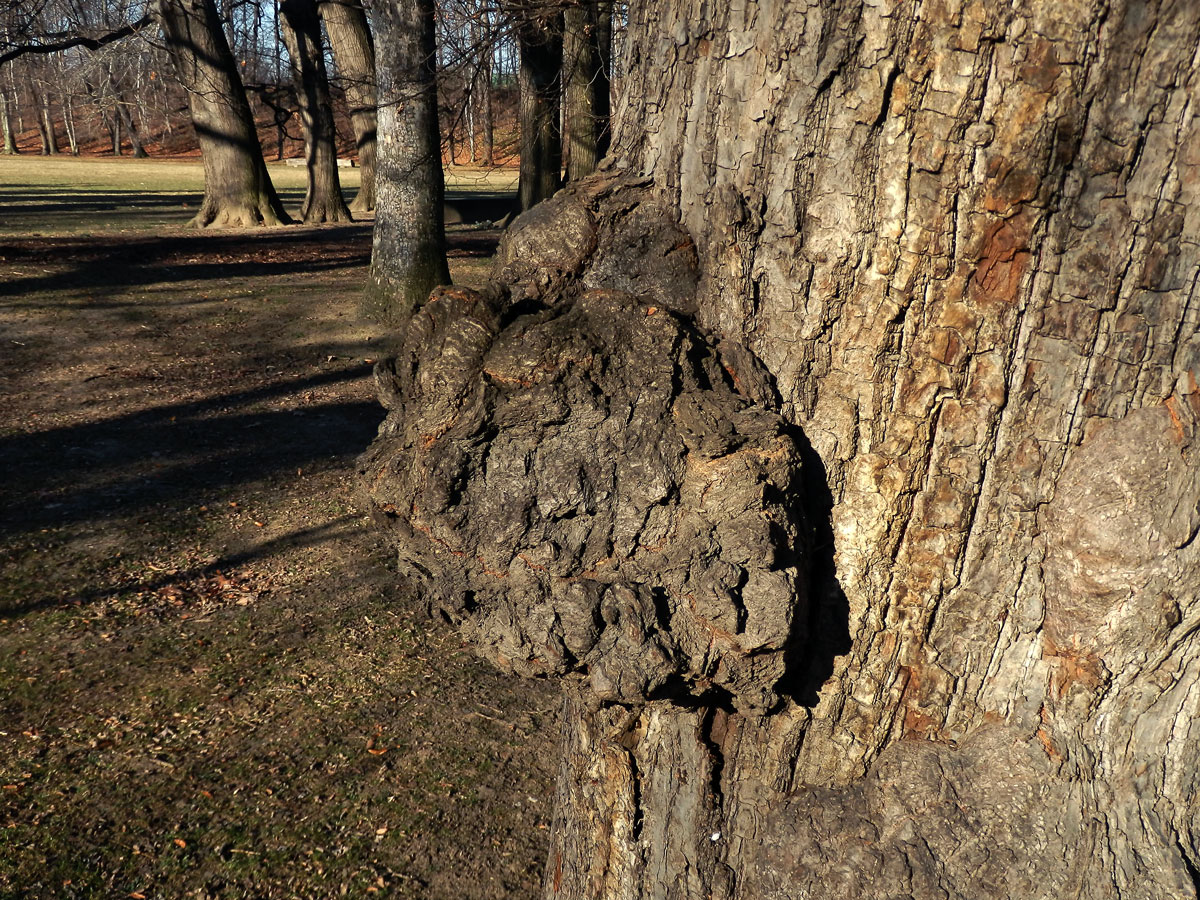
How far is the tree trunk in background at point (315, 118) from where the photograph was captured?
18.4m

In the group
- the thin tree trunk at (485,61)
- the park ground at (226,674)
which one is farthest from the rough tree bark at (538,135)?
the park ground at (226,674)

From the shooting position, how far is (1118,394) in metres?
1.53

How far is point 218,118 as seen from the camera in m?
15.2

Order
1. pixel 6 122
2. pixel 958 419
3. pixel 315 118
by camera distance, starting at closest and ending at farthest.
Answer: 1. pixel 958 419
2. pixel 315 118
3. pixel 6 122

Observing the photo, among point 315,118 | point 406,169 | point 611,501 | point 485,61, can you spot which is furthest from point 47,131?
point 611,501

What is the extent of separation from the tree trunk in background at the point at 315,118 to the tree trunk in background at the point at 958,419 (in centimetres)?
1812

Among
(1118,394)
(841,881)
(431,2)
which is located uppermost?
(431,2)

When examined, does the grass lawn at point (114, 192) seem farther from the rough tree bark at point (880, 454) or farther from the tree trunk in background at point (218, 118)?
the rough tree bark at point (880, 454)

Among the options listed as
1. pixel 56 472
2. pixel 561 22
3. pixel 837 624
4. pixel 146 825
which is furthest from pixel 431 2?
pixel 837 624

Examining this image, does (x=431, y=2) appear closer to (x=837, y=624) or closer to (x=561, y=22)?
(x=561, y=22)

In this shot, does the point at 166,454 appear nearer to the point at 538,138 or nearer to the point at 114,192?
the point at 538,138

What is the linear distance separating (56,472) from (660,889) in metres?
5.45

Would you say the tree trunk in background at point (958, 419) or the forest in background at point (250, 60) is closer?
the tree trunk in background at point (958, 419)

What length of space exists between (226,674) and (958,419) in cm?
341
